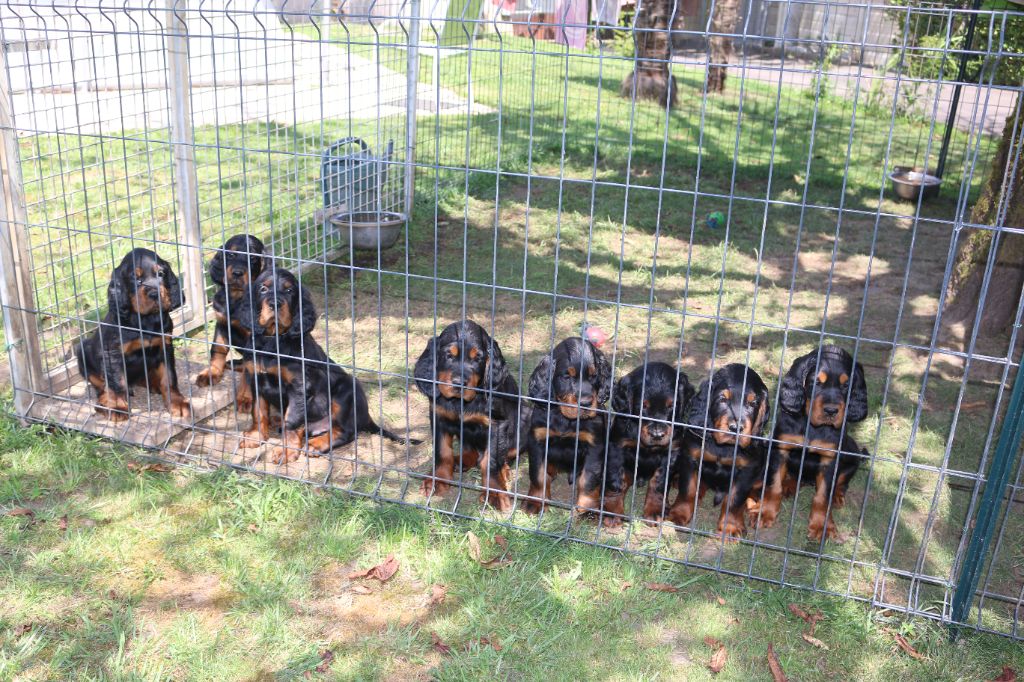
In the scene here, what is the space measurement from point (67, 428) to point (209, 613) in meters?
1.79

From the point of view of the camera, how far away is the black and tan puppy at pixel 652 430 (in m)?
3.91

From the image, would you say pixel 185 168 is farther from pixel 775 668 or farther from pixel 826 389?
pixel 775 668

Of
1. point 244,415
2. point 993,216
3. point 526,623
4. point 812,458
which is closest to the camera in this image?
point 526,623

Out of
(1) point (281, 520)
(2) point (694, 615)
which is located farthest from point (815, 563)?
(1) point (281, 520)

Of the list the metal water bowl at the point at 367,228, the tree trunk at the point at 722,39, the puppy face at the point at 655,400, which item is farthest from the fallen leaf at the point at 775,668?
the tree trunk at the point at 722,39

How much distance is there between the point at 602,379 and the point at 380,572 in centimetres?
130

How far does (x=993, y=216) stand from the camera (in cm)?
639

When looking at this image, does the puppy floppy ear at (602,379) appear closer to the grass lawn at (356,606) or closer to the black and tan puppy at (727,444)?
the black and tan puppy at (727,444)

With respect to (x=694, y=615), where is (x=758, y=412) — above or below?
above

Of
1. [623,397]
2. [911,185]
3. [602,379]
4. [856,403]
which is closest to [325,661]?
[602,379]

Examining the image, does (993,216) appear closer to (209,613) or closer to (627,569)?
(627,569)

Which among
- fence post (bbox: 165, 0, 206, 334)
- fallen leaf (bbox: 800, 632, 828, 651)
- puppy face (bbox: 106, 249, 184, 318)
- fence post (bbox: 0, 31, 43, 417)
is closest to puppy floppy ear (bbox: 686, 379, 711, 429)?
fallen leaf (bbox: 800, 632, 828, 651)

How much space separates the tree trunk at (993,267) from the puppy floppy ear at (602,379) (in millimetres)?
3512

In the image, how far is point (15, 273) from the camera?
15.1 feet
